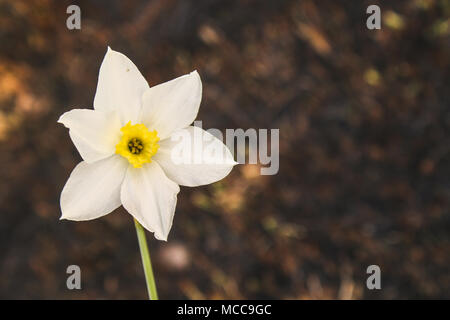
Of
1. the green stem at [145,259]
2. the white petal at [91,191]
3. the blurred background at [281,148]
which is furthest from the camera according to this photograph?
the blurred background at [281,148]

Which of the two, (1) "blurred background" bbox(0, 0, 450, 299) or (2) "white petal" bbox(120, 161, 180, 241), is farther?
(1) "blurred background" bbox(0, 0, 450, 299)

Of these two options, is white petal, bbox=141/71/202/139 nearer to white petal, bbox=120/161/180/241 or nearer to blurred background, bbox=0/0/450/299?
white petal, bbox=120/161/180/241

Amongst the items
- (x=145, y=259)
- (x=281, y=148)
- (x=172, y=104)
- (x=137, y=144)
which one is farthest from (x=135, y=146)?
(x=281, y=148)

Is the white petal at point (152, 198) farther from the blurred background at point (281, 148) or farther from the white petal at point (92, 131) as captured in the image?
the blurred background at point (281, 148)

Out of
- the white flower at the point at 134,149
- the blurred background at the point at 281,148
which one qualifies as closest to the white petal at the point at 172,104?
the white flower at the point at 134,149

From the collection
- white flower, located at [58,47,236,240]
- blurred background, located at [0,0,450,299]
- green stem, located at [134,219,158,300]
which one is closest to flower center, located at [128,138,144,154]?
white flower, located at [58,47,236,240]
